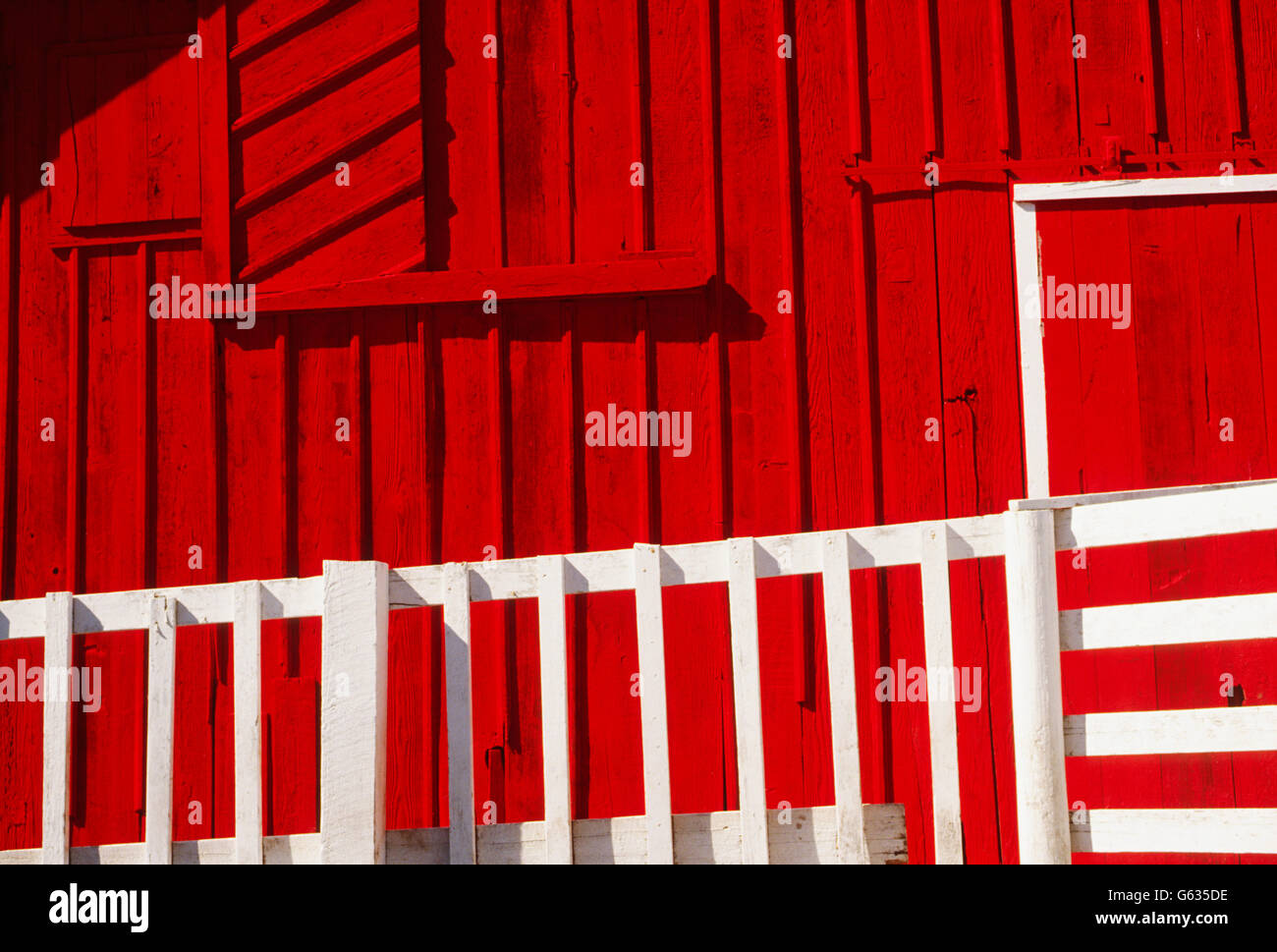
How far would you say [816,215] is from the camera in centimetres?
528

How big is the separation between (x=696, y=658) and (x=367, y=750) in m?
1.98

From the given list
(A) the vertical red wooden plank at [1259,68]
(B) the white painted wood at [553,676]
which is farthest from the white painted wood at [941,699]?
(A) the vertical red wooden plank at [1259,68]

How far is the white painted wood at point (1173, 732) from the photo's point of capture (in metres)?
3.13

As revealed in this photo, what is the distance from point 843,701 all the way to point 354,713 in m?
1.48

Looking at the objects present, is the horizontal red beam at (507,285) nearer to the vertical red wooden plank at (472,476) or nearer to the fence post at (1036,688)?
the vertical red wooden plank at (472,476)

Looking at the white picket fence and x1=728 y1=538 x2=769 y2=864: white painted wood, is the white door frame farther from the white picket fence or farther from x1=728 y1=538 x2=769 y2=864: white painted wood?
x1=728 y1=538 x2=769 y2=864: white painted wood

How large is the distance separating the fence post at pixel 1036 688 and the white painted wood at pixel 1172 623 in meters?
0.08

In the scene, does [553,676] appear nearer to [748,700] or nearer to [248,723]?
[748,700]

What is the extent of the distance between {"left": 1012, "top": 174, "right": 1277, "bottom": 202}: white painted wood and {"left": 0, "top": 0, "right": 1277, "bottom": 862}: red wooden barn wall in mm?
85

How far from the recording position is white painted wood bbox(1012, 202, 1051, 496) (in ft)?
16.7

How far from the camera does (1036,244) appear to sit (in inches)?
205

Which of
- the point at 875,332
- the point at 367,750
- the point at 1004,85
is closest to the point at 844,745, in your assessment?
the point at 367,750
